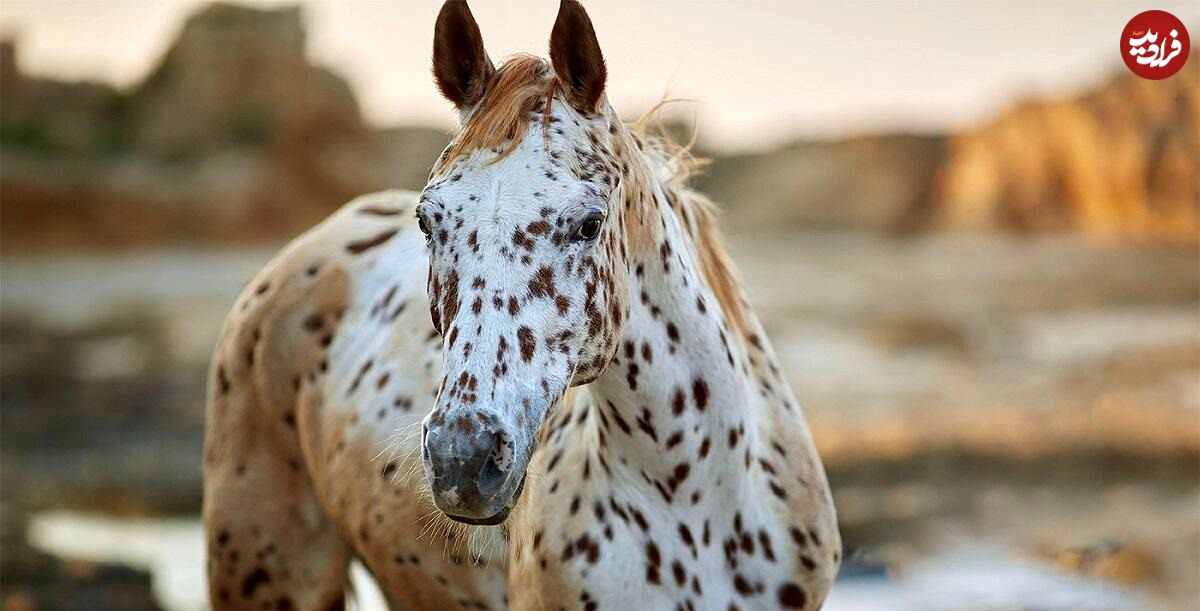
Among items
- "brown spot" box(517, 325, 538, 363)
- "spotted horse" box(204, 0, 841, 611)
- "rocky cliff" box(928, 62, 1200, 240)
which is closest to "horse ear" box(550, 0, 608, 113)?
"spotted horse" box(204, 0, 841, 611)

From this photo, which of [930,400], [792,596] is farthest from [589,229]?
[930,400]

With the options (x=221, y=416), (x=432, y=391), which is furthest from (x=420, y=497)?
(x=221, y=416)

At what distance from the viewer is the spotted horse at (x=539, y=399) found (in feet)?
6.51

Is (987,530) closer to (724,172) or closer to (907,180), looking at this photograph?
(907,180)

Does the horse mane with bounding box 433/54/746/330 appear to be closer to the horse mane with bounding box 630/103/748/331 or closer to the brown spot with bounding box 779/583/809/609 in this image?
the horse mane with bounding box 630/103/748/331

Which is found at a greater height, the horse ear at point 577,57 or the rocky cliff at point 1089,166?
the rocky cliff at point 1089,166

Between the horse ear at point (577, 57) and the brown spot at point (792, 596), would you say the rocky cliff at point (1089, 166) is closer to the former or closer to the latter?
the brown spot at point (792, 596)

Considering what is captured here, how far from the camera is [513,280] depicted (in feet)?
6.49

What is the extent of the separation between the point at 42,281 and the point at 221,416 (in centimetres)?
1344

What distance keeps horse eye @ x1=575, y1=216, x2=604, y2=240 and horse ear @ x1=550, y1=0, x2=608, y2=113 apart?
25 cm

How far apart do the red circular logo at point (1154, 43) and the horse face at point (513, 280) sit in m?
5.39

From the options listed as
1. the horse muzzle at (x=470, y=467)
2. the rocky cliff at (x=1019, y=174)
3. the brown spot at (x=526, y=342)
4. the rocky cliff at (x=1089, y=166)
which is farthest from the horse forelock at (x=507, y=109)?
the rocky cliff at (x=1019, y=174)

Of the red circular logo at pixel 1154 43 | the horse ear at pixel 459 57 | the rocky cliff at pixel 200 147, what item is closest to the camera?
the horse ear at pixel 459 57

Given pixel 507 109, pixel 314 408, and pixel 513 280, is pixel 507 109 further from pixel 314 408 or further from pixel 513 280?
pixel 314 408
